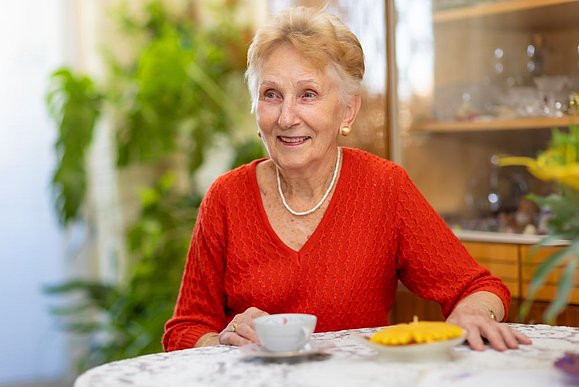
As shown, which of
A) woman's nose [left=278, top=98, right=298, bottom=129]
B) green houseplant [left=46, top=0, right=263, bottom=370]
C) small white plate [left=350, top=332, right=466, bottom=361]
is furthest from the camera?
green houseplant [left=46, top=0, right=263, bottom=370]

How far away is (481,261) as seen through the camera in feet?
9.31

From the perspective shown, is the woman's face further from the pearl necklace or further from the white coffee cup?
the white coffee cup

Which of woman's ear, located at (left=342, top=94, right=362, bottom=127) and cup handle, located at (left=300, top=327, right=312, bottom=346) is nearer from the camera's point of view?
cup handle, located at (left=300, top=327, right=312, bottom=346)

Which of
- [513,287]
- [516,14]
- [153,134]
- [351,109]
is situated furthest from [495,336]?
[153,134]

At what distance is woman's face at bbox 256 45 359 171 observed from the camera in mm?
1971

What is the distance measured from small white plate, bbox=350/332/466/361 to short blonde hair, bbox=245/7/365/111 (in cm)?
75

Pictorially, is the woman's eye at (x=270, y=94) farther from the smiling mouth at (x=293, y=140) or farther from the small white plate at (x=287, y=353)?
the small white plate at (x=287, y=353)

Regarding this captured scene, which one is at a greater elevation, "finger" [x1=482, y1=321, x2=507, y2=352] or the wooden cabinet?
"finger" [x1=482, y1=321, x2=507, y2=352]

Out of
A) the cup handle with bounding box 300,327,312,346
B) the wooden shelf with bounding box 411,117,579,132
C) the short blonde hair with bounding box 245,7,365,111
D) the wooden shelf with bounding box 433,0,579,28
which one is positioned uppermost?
the wooden shelf with bounding box 433,0,579,28

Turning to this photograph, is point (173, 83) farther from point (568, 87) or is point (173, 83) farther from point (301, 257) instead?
point (301, 257)

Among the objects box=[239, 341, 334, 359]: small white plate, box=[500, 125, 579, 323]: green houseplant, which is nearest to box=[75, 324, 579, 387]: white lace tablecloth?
box=[239, 341, 334, 359]: small white plate

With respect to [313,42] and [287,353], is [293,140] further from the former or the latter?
[287,353]

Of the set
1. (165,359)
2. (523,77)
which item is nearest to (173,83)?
(523,77)

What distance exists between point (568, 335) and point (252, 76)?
0.88 m
